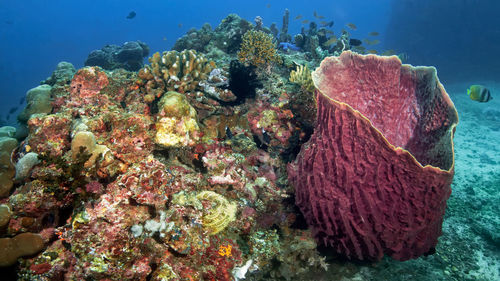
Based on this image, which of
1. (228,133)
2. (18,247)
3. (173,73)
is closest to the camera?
(18,247)

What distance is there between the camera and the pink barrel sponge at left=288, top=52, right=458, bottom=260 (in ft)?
7.67

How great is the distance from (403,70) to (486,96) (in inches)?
215

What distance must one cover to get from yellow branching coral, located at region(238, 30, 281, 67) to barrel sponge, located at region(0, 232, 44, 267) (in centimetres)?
521

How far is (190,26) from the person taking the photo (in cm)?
11831

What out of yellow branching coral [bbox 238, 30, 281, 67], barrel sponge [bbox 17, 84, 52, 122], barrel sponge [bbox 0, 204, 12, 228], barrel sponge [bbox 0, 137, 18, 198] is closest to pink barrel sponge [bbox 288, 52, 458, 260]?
yellow branching coral [bbox 238, 30, 281, 67]

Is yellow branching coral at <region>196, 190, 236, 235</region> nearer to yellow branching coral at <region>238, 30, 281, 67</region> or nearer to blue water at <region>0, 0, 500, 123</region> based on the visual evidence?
yellow branching coral at <region>238, 30, 281, 67</region>

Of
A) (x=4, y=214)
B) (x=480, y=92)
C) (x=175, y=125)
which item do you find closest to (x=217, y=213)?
(x=175, y=125)

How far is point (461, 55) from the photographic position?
84.7ft

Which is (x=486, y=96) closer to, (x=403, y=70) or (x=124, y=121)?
(x=403, y=70)

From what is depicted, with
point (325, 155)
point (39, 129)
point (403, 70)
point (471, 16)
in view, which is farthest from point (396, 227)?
point (471, 16)

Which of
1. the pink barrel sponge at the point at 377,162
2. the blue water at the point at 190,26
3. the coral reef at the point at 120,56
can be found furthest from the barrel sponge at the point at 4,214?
the blue water at the point at 190,26

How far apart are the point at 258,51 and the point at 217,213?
184 inches

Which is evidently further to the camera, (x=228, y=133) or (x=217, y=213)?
(x=228, y=133)

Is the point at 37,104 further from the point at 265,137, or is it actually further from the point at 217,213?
the point at 265,137
